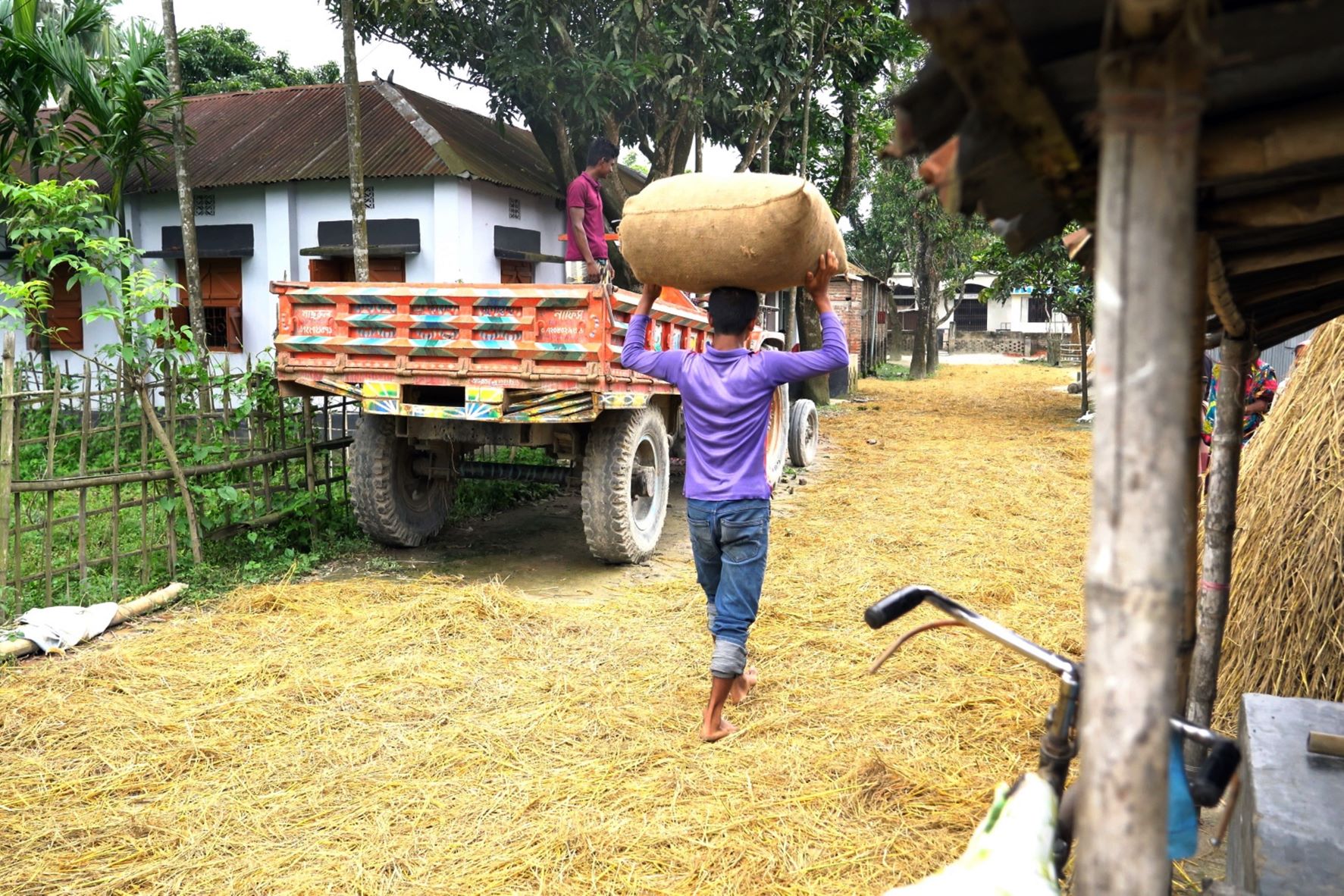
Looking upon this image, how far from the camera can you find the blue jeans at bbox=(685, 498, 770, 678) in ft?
12.5

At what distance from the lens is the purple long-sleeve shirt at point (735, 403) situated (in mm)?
3770

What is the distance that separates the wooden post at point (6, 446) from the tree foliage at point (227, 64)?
688 inches

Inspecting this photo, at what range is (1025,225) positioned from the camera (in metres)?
1.69

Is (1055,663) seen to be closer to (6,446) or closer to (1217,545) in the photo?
(1217,545)


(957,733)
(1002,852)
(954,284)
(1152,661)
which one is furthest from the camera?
(954,284)

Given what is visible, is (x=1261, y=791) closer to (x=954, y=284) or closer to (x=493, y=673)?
(x=493, y=673)

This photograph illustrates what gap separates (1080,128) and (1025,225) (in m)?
0.22

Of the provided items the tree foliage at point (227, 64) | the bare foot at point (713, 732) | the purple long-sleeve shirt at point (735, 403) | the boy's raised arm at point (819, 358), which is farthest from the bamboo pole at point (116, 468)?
the tree foliage at point (227, 64)

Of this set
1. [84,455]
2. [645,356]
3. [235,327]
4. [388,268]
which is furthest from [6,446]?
[235,327]

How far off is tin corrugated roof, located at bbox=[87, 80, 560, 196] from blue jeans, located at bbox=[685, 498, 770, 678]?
1041 cm

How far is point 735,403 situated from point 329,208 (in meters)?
12.0

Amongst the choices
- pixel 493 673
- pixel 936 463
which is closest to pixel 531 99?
pixel 936 463

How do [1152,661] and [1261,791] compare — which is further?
[1261,791]

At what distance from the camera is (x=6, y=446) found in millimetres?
4887
